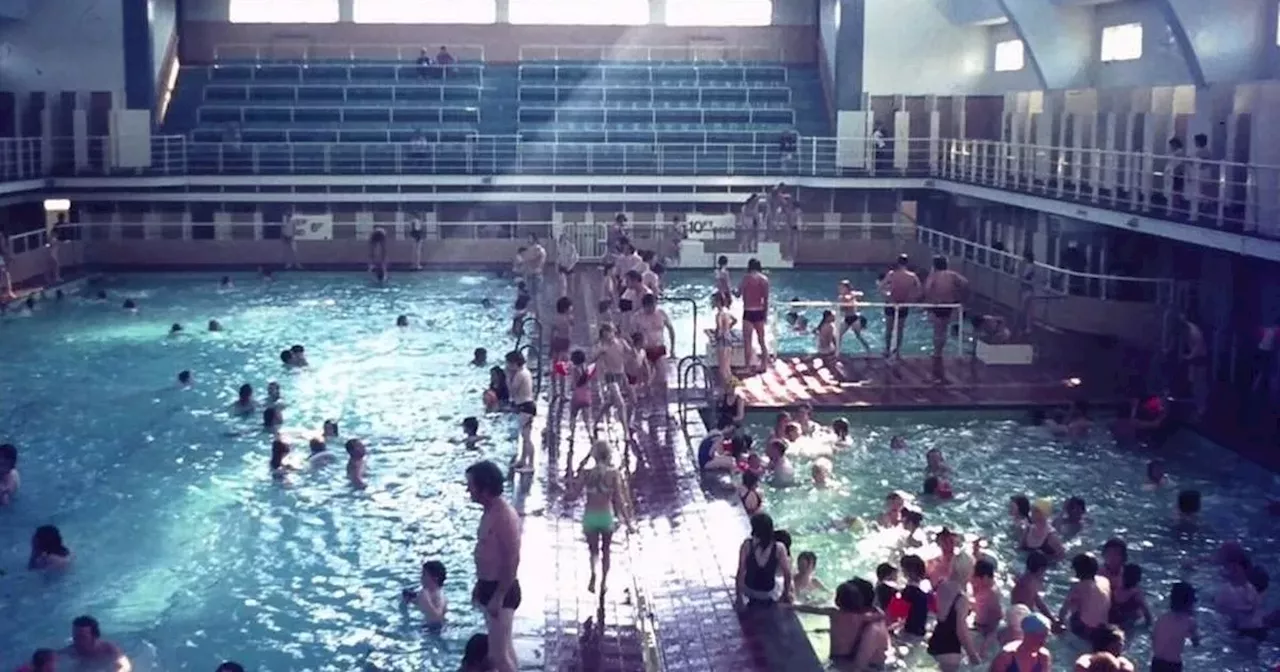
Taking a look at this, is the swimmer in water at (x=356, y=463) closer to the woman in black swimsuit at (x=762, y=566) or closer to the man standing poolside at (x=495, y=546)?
the woman in black swimsuit at (x=762, y=566)

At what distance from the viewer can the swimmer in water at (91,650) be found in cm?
914

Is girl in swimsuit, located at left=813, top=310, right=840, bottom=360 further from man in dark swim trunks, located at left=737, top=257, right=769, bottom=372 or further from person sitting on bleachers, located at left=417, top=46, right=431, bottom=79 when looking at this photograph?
person sitting on bleachers, located at left=417, top=46, right=431, bottom=79

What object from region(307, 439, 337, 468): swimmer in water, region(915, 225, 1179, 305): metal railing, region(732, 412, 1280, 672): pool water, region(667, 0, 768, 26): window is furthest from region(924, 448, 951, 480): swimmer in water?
region(667, 0, 768, 26): window

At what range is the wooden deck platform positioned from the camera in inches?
682

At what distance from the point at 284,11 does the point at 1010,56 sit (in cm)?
1680

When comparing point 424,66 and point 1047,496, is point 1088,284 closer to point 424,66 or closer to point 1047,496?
point 1047,496

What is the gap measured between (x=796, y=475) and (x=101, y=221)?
2001cm

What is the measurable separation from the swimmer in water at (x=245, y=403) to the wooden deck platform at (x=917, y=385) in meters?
5.50

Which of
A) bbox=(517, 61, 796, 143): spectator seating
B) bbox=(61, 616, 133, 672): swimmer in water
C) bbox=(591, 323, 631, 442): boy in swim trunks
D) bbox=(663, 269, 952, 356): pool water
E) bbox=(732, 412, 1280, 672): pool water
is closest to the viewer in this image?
bbox=(61, 616, 133, 672): swimmer in water

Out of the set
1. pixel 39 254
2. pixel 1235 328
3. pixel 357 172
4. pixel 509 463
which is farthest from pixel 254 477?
pixel 357 172

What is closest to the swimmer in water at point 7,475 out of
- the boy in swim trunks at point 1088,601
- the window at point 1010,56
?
the boy in swim trunks at point 1088,601

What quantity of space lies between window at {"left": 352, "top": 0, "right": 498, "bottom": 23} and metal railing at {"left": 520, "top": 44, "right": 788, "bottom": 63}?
1.32 m

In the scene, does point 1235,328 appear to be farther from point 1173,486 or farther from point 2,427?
point 2,427

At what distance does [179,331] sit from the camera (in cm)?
2250
